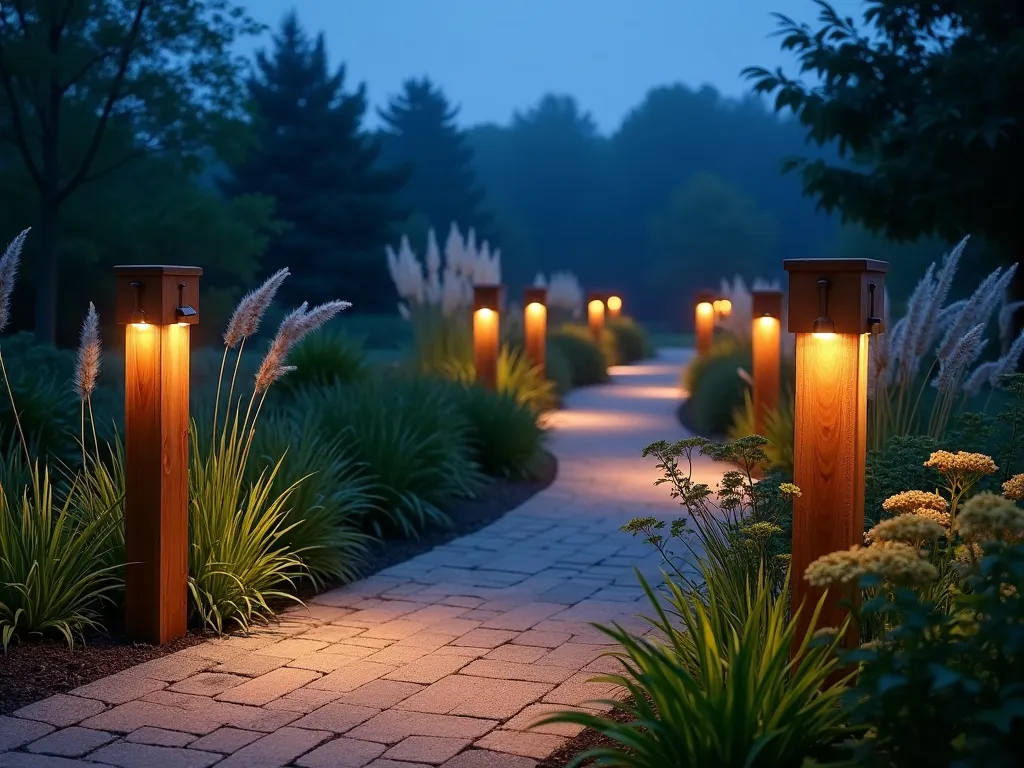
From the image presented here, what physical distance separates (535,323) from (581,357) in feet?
14.6

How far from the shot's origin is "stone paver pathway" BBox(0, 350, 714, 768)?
11.1 feet

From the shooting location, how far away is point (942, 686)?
2240 mm

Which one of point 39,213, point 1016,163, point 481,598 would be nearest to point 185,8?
point 39,213

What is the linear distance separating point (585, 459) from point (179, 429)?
19.7ft

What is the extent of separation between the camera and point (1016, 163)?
922 cm

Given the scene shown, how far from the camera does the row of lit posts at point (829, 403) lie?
11.2 ft

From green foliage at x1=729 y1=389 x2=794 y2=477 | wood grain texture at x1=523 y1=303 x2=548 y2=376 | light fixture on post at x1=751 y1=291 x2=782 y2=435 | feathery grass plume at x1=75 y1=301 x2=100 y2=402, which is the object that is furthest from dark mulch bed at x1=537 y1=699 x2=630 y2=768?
wood grain texture at x1=523 y1=303 x2=548 y2=376

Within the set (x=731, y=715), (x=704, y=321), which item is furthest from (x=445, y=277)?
(x=731, y=715)

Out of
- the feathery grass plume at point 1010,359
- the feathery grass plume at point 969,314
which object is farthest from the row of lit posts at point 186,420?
the feathery grass plume at point 969,314

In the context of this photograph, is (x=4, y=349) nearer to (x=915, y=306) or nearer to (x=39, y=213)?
(x=915, y=306)

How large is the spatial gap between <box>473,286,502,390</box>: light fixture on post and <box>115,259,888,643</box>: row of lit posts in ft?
19.7

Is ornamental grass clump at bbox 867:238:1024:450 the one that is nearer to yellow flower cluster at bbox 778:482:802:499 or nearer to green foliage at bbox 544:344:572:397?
yellow flower cluster at bbox 778:482:802:499

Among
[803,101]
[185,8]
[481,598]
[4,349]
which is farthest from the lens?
[185,8]

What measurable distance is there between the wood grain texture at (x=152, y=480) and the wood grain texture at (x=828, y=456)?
235cm
